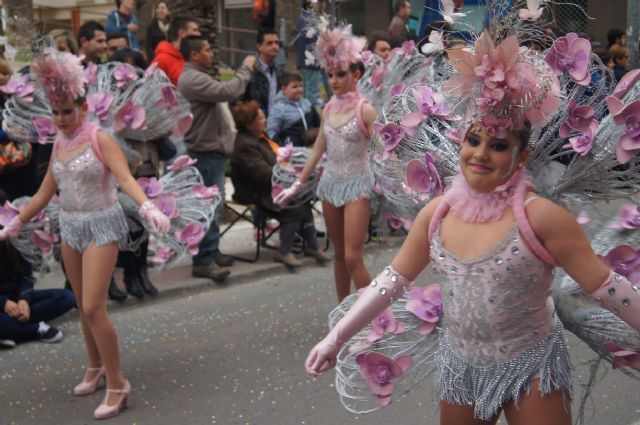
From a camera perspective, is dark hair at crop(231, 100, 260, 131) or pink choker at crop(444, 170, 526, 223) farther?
dark hair at crop(231, 100, 260, 131)

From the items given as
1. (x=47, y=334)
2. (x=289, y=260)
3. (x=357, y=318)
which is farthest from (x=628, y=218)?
(x=289, y=260)

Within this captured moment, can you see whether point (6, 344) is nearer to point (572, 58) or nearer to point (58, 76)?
point (58, 76)

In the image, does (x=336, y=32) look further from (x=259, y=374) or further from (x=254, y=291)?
(x=254, y=291)

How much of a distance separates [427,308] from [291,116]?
5.72 metres

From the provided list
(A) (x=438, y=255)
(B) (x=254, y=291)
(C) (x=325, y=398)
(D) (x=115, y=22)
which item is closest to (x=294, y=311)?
(B) (x=254, y=291)

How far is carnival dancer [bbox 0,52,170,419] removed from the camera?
15.6 ft

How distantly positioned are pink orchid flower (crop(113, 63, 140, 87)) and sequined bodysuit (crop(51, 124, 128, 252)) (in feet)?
2.80

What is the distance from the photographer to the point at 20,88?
5.84 metres

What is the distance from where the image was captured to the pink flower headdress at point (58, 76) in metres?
4.74

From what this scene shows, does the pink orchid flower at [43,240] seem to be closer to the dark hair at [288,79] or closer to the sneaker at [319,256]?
the sneaker at [319,256]

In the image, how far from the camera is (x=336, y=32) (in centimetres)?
584

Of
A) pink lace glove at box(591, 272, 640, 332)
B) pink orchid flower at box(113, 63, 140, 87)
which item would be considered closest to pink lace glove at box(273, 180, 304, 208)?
pink orchid flower at box(113, 63, 140, 87)

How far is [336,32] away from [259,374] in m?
2.30

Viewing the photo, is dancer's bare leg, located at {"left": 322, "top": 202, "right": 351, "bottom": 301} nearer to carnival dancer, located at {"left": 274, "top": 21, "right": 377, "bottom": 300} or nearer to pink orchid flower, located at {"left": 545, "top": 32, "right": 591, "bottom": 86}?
carnival dancer, located at {"left": 274, "top": 21, "right": 377, "bottom": 300}
